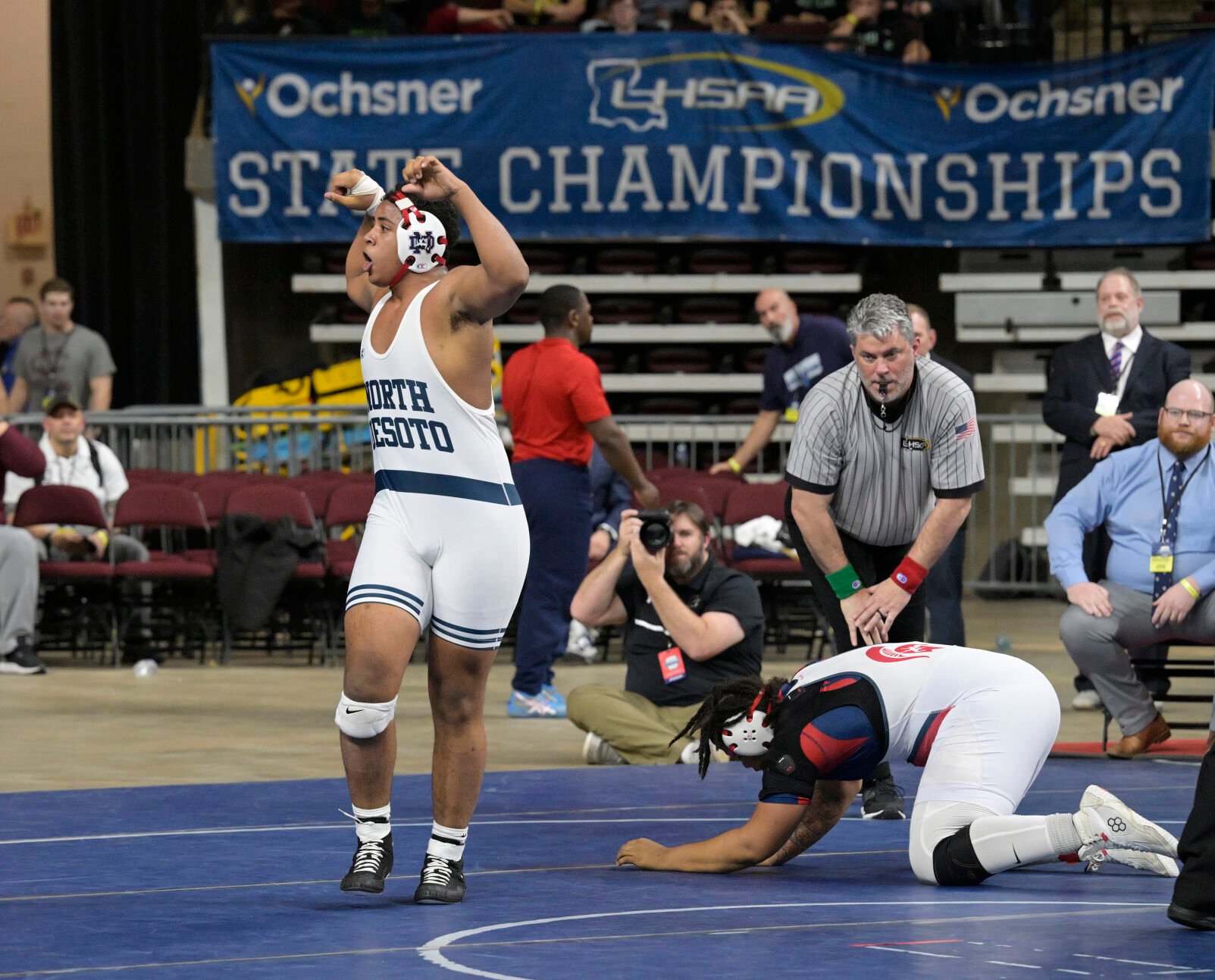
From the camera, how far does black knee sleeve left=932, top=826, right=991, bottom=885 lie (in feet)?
16.3

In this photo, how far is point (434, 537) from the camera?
4.75m

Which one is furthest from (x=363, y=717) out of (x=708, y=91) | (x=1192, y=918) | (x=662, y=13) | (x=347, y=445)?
(x=662, y=13)

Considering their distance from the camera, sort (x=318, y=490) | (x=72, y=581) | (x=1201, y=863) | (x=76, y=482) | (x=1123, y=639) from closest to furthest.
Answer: (x=1201, y=863) < (x=1123, y=639) < (x=72, y=581) < (x=76, y=482) < (x=318, y=490)

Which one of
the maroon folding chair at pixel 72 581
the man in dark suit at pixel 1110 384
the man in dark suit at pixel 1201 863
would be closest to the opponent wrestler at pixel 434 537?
the man in dark suit at pixel 1201 863

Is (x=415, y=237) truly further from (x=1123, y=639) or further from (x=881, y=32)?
(x=881, y=32)

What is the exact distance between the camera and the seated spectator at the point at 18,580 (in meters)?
10.4

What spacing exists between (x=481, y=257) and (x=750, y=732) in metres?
1.41

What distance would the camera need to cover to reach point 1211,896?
439 cm

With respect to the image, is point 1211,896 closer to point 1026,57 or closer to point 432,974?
point 432,974

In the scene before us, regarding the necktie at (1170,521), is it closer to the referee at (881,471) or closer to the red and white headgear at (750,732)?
the referee at (881,471)

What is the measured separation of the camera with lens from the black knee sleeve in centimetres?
238

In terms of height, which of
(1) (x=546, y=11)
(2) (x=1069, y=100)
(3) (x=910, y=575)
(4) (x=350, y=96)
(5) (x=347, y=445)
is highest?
(1) (x=546, y=11)

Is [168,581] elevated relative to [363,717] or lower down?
lower down

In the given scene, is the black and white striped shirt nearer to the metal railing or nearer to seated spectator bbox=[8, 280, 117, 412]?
the metal railing
